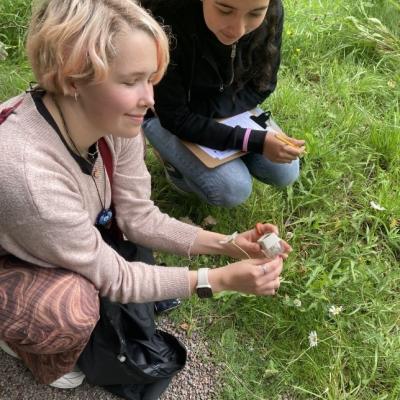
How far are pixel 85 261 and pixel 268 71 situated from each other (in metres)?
1.37

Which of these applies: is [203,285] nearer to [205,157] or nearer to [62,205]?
[62,205]

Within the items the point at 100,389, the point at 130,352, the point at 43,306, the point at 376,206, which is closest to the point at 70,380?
the point at 100,389

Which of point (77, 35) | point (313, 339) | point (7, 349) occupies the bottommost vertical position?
point (313, 339)

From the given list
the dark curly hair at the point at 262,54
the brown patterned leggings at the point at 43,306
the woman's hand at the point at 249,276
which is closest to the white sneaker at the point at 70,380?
the brown patterned leggings at the point at 43,306

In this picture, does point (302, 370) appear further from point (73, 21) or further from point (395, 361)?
point (73, 21)

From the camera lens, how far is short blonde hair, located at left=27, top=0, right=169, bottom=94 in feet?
4.50

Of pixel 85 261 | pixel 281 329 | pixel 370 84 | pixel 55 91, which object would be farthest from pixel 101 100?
pixel 370 84

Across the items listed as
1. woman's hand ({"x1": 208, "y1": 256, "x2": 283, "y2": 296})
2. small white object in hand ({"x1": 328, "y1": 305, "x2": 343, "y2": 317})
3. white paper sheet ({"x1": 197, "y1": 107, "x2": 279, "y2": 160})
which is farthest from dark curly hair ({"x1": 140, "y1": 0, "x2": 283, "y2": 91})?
small white object in hand ({"x1": 328, "y1": 305, "x2": 343, "y2": 317})

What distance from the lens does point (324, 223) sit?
2.75m

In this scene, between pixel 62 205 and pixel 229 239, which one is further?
pixel 229 239

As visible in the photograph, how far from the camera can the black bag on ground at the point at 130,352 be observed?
1807 millimetres

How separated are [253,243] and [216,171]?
56 cm

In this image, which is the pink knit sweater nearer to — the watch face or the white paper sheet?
the watch face

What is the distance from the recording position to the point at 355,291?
2391 millimetres
